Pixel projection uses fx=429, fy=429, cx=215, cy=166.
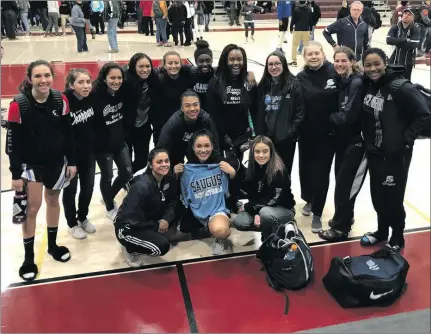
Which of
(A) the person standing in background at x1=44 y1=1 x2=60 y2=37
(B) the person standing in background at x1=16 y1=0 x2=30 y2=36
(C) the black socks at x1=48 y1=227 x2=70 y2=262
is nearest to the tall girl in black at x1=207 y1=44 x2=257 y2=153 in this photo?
(C) the black socks at x1=48 y1=227 x2=70 y2=262

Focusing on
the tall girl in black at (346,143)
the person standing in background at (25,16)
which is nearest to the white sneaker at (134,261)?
the tall girl in black at (346,143)

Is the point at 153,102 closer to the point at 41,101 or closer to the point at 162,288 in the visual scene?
the point at 41,101

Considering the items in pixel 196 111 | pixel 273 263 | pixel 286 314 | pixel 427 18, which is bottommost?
pixel 286 314

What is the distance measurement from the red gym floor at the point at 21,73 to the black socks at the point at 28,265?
552cm

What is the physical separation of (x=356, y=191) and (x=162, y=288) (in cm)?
189

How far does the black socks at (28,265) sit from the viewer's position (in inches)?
136

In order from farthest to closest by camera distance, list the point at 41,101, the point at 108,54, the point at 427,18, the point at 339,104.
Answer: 1. the point at 108,54
2. the point at 427,18
3. the point at 339,104
4. the point at 41,101

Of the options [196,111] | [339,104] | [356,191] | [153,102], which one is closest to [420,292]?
[356,191]

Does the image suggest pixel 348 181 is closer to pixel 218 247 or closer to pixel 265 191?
pixel 265 191

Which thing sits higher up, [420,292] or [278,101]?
[278,101]

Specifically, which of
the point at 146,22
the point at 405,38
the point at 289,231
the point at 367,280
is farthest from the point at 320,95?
the point at 146,22

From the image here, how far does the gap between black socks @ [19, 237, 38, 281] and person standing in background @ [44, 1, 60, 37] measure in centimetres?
1206

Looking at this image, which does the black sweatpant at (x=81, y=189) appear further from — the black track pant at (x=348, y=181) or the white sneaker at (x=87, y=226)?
the black track pant at (x=348, y=181)

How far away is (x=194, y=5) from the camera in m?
14.3
